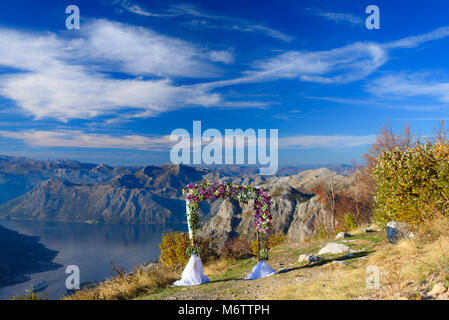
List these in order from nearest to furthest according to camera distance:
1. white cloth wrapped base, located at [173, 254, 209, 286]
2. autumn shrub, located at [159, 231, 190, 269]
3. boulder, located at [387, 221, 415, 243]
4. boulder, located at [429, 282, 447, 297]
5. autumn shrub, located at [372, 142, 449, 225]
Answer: boulder, located at [429, 282, 447, 297] → autumn shrub, located at [372, 142, 449, 225] → boulder, located at [387, 221, 415, 243] → white cloth wrapped base, located at [173, 254, 209, 286] → autumn shrub, located at [159, 231, 190, 269]

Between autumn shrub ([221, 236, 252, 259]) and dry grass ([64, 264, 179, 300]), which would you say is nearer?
dry grass ([64, 264, 179, 300])

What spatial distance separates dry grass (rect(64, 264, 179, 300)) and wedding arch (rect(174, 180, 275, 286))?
1134 mm

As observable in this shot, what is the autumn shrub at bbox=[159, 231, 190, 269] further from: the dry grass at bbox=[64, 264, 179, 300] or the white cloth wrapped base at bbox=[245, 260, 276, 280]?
the white cloth wrapped base at bbox=[245, 260, 276, 280]

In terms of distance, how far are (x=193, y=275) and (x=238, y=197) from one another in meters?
4.71

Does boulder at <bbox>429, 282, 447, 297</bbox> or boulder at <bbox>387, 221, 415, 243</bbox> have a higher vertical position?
boulder at <bbox>429, 282, 447, 297</bbox>

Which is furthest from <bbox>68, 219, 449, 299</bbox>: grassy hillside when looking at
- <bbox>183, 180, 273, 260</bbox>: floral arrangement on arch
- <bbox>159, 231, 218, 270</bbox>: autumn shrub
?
<bbox>159, 231, 218, 270</bbox>: autumn shrub

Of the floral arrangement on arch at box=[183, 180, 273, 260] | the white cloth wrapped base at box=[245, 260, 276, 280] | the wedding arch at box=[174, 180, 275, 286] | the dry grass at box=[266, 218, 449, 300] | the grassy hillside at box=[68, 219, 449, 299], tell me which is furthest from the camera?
the floral arrangement on arch at box=[183, 180, 273, 260]

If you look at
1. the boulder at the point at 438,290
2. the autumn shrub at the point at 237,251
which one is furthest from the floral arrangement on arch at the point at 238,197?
the boulder at the point at 438,290

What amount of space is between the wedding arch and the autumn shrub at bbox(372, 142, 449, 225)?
240 inches

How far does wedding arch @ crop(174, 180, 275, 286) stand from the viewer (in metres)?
13.5

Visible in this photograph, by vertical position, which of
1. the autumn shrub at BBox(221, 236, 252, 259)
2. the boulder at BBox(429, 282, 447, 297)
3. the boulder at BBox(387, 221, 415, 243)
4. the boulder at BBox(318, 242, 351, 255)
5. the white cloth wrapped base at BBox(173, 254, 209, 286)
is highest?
the boulder at BBox(429, 282, 447, 297)

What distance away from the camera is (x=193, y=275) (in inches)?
525

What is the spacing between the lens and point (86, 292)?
12.8m

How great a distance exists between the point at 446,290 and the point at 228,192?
1060 cm
